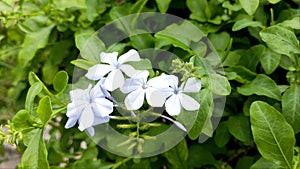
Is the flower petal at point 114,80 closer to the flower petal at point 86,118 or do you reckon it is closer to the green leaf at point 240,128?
the flower petal at point 86,118

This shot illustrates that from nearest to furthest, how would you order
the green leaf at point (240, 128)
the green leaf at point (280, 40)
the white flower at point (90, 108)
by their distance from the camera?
the white flower at point (90, 108) < the green leaf at point (280, 40) < the green leaf at point (240, 128)

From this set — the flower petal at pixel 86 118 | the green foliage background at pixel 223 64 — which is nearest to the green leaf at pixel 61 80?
the green foliage background at pixel 223 64

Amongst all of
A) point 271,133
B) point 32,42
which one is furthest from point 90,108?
point 32,42

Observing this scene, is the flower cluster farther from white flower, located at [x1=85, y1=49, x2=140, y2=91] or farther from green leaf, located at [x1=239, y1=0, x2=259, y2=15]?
A: green leaf, located at [x1=239, y1=0, x2=259, y2=15]

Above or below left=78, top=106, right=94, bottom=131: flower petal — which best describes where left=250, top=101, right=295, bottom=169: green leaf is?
below

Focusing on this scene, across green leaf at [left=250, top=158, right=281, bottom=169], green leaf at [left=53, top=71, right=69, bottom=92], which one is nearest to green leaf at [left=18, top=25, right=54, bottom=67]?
green leaf at [left=53, top=71, right=69, bottom=92]

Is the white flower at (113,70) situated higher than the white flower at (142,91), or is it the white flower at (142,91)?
the white flower at (113,70)
